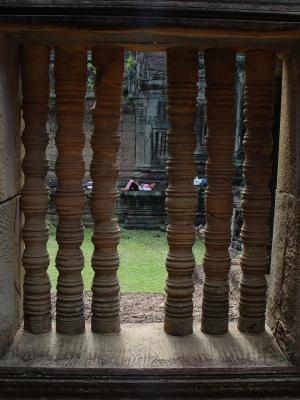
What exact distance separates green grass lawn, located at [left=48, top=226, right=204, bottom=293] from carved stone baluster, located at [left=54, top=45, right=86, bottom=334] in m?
2.13

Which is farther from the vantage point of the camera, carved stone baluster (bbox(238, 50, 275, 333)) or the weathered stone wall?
carved stone baluster (bbox(238, 50, 275, 333))

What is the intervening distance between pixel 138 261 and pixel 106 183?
6054 mm

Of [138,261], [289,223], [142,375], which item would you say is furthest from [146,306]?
[138,261]

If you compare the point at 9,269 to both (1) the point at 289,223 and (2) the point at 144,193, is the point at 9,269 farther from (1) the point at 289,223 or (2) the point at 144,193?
(2) the point at 144,193

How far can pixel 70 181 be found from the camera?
1.80 meters

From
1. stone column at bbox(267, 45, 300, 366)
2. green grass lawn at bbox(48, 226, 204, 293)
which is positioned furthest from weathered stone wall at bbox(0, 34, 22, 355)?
green grass lawn at bbox(48, 226, 204, 293)

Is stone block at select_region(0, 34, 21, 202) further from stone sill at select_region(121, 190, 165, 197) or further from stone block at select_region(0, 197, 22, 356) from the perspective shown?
stone sill at select_region(121, 190, 165, 197)

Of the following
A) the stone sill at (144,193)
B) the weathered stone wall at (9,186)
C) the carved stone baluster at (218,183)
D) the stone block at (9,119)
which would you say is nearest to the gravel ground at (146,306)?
the carved stone baluster at (218,183)

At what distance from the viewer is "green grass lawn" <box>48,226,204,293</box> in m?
5.90

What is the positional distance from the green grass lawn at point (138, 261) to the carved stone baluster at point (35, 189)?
2.13m

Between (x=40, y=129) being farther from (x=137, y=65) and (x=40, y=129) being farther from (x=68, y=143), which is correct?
(x=137, y=65)

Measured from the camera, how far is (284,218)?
1.79 meters

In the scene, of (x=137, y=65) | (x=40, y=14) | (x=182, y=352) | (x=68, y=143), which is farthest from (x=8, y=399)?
(x=137, y=65)

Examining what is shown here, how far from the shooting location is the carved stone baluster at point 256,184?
1.79 meters
